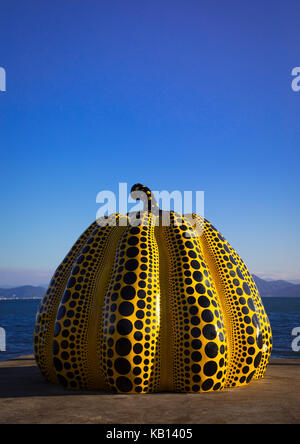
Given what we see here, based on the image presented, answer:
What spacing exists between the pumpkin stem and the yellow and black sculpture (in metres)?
0.46

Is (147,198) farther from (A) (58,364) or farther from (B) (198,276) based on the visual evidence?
(A) (58,364)

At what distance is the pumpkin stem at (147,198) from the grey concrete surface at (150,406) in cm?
401

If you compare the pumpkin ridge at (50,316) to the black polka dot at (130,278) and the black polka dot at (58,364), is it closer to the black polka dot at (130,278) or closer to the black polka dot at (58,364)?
the black polka dot at (58,364)

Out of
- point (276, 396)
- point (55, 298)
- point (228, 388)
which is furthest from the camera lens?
point (55, 298)

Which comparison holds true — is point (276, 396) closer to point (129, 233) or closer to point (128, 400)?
point (128, 400)

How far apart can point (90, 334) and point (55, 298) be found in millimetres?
1482

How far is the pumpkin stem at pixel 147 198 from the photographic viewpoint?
10.8 metres

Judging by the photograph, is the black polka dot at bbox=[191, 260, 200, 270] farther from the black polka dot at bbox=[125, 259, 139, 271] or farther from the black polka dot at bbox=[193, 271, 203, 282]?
the black polka dot at bbox=[125, 259, 139, 271]

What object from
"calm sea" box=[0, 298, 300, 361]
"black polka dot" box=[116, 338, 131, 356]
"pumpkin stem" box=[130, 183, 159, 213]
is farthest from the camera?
"calm sea" box=[0, 298, 300, 361]

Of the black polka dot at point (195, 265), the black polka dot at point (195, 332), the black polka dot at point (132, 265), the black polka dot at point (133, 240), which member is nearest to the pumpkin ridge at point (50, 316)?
the black polka dot at point (133, 240)

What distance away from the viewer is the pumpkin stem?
10797mm

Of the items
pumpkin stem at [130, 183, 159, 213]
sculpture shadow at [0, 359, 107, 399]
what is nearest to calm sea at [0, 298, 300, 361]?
sculpture shadow at [0, 359, 107, 399]

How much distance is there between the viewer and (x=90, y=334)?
29.7 feet
